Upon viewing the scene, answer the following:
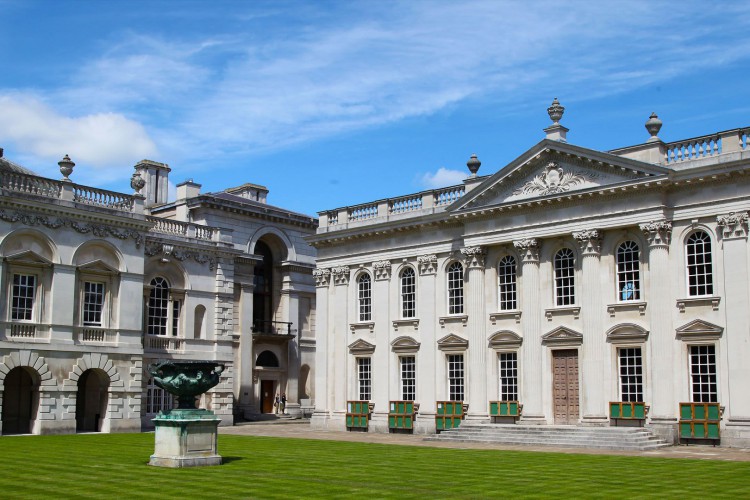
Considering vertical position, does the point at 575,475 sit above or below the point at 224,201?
below

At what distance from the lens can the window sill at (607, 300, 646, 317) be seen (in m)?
32.1

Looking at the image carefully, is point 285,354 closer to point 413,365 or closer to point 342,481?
point 413,365

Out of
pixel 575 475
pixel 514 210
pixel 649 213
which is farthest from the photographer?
pixel 514 210

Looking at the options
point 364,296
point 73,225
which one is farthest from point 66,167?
point 364,296

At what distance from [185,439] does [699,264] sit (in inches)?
748

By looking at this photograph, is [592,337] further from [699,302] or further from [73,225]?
[73,225]

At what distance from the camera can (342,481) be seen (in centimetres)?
1780

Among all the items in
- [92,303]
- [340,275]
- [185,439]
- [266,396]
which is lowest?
[185,439]

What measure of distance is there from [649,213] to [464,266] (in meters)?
8.97

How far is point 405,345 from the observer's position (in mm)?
39906

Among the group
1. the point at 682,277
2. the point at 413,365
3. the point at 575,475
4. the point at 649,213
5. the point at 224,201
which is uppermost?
the point at 224,201

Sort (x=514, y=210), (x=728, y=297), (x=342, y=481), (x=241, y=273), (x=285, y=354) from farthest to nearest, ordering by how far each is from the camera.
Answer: (x=285, y=354)
(x=241, y=273)
(x=514, y=210)
(x=728, y=297)
(x=342, y=481)

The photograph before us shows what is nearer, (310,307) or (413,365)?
(413,365)

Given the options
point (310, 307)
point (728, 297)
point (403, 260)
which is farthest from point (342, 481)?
point (310, 307)
